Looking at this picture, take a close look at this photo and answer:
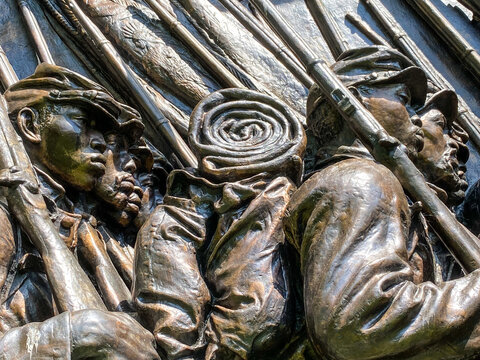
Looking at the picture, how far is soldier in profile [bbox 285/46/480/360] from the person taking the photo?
3.79 meters

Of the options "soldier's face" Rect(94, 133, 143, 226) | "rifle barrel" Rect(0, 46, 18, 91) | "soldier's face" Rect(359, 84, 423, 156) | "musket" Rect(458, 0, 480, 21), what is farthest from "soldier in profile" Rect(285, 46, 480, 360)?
"rifle barrel" Rect(0, 46, 18, 91)

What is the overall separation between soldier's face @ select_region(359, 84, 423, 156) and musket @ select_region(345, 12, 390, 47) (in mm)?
1333

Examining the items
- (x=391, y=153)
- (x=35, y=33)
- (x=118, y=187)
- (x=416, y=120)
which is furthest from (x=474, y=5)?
(x=35, y=33)

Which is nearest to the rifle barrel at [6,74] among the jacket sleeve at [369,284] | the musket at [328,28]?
the musket at [328,28]

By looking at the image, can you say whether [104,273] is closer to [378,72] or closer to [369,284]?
[369,284]

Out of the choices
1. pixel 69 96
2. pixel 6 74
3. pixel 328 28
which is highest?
pixel 6 74

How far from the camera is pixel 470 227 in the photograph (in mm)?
5586

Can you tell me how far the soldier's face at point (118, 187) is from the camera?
17.0 feet

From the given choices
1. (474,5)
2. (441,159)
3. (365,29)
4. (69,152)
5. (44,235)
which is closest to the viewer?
(44,235)

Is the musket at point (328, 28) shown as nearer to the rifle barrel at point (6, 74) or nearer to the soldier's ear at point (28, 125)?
the rifle barrel at point (6, 74)

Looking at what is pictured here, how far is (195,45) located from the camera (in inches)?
251

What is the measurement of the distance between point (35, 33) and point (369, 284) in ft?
10.9

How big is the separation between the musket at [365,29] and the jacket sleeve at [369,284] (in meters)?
2.61

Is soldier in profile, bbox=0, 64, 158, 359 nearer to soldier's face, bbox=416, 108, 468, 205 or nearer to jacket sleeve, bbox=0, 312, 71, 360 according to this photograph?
jacket sleeve, bbox=0, 312, 71, 360
